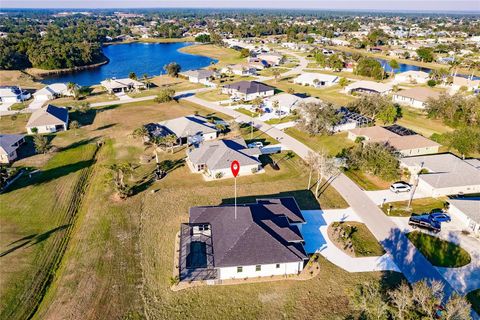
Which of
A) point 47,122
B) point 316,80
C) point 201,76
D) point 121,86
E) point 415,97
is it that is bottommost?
point 121,86

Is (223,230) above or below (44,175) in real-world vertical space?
above

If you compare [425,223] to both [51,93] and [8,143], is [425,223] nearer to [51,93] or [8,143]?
[8,143]

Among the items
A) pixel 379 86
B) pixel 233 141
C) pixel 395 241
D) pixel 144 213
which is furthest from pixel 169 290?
pixel 379 86

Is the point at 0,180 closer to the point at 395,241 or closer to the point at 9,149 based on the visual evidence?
the point at 9,149

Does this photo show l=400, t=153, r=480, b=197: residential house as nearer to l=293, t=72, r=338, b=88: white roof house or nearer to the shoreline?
l=293, t=72, r=338, b=88: white roof house

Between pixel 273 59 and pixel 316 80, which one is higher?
pixel 273 59

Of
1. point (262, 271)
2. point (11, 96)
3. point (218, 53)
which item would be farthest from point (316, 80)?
point (11, 96)
